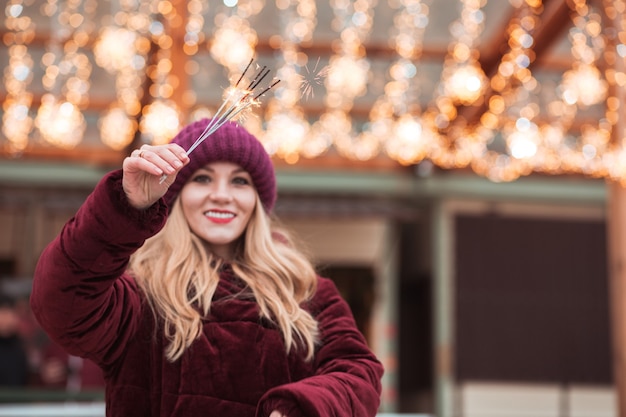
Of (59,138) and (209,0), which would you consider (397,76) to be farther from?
(59,138)

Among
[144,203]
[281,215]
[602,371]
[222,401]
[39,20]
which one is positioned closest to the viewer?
[144,203]

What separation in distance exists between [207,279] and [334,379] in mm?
326

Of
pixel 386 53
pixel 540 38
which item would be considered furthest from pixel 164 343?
pixel 386 53

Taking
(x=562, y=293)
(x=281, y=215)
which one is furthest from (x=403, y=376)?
(x=281, y=215)

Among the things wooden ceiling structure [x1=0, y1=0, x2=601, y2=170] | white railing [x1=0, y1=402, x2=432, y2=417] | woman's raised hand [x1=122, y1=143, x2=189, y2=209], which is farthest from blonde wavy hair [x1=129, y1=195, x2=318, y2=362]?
wooden ceiling structure [x1=0, y1=0, x2=601, y2=170]

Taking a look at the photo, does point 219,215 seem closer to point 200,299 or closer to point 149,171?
point 200,299

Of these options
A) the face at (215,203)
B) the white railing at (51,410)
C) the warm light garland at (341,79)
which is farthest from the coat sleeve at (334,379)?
the warm light garland at (341,79)

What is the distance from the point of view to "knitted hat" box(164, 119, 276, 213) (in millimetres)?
1506

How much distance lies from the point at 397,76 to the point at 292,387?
14.5 ft

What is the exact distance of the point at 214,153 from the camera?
1505 mm

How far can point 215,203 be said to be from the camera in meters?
1.52

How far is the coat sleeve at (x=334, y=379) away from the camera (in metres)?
1.18

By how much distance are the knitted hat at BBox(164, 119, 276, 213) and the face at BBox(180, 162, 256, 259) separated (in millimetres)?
14

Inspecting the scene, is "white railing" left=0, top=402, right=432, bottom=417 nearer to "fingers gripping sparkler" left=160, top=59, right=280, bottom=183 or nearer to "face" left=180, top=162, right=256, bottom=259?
"face" left=180, top=162, right=256, bottom=259
